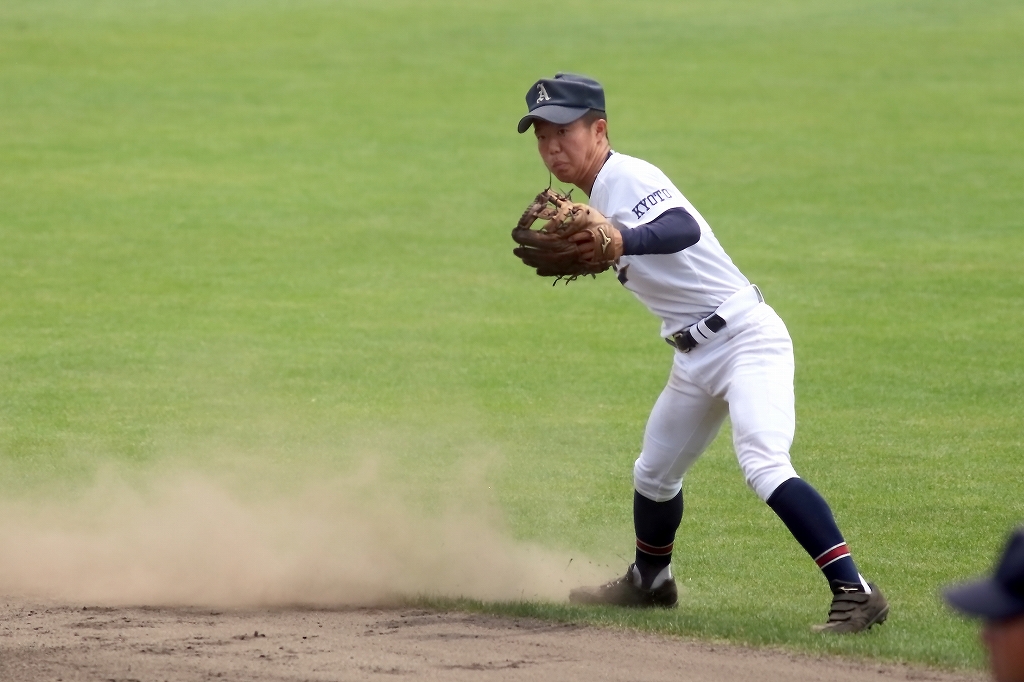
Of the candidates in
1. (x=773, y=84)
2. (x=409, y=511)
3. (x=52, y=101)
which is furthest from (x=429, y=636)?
(x=773, y=84)

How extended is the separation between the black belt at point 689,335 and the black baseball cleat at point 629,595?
107 centimetres

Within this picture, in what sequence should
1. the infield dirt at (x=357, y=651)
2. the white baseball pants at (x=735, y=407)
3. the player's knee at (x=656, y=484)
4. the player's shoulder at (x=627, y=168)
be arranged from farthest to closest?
the player's knee at (x=656, y=484) < the player's shoulder at (x=627, y=168) < the white baseball pants at (x=735, y=407) < the infield dirt at (x=357, y=651)

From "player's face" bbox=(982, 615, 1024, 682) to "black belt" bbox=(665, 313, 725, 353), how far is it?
139 inches

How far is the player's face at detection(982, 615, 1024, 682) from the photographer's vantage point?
6.83 ft

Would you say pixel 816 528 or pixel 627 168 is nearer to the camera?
pixel 816 528

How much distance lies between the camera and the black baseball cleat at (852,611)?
5.33 meters

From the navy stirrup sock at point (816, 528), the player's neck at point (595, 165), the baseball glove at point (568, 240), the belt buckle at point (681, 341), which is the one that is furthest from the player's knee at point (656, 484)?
the player's neck at point (595, 165)

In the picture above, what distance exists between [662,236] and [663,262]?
1.13 feet

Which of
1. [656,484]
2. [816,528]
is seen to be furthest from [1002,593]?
[656,484]

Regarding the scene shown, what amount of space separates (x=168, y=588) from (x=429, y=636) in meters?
1.36

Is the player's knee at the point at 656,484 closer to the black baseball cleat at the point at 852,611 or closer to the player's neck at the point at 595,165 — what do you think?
the black baseball cleat at the point at 852,611

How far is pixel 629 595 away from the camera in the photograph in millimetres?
6188

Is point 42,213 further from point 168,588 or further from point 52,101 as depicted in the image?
point 168,588

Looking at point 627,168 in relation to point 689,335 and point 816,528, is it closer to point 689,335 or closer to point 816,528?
point 689,335
